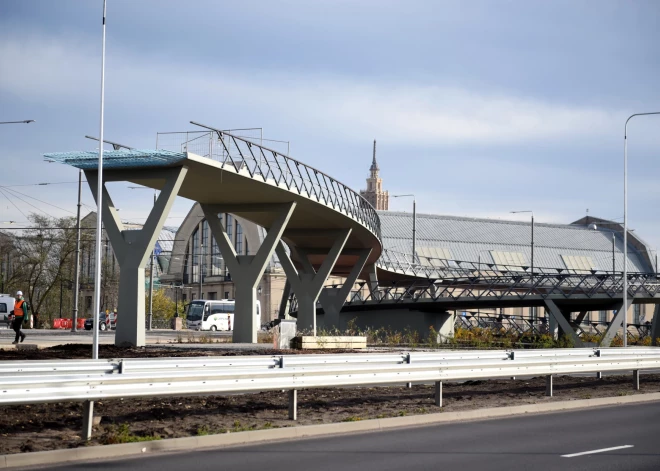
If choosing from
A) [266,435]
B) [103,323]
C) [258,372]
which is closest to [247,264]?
[258,372]

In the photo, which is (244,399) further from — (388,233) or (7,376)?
(388,233)

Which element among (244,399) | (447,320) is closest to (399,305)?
(447,320)

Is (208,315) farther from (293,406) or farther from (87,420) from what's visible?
(87,420)

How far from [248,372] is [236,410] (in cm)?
158

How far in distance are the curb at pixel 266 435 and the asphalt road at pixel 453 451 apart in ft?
0.98

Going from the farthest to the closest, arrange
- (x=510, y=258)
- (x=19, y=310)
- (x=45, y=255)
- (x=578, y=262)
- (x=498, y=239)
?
(x=578, y=262)
(x=498, y=239)
(x=510, y=258)
(x=45, y=255)
(x=19, y=310)

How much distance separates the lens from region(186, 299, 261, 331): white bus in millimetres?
78875

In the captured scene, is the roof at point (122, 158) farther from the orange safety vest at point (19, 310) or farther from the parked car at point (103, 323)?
the parked car at point (103, 323)

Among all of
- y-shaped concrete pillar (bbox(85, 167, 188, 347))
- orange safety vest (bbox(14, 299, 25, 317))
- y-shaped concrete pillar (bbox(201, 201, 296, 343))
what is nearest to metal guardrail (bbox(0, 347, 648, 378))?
orange safety vest (bbox(14, 299, 25, 317))

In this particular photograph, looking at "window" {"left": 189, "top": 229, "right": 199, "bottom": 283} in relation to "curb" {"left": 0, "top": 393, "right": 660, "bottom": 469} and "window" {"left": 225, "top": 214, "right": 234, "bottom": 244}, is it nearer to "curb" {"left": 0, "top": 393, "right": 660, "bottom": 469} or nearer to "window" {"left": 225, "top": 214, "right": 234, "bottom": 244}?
"window" {"left": 225, "top": 214, "right": 234, "bottom": 244}

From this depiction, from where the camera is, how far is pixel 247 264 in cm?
4300

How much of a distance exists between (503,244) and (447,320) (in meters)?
57.7

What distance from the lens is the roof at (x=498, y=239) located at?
109 meters

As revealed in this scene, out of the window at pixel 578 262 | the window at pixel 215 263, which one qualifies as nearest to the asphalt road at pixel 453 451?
the window at pixel 215 263
